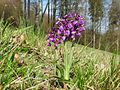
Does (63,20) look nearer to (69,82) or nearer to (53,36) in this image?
(53,36)

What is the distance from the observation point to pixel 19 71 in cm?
197

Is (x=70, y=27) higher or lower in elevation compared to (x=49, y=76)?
higher

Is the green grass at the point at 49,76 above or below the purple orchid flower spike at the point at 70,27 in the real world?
below

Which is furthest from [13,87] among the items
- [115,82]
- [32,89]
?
[115,82]

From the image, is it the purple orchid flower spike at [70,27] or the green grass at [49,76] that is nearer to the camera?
the green grass at [49,76]

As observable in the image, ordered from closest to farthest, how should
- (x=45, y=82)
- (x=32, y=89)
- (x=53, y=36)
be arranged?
(x=32, y=89), (x=45, y=82), (x=53, y=36)

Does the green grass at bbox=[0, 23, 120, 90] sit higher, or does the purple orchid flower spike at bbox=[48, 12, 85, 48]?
the purple orchid flower spike at bbox=[48, 12, 85, 48]

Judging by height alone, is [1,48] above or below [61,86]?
above

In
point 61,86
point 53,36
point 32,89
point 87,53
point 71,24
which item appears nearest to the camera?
point 32,89

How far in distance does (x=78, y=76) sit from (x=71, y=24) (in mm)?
444

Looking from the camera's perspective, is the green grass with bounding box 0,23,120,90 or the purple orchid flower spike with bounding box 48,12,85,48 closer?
the green grass with bounding box 0,23,120,90

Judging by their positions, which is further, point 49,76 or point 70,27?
point 70,27

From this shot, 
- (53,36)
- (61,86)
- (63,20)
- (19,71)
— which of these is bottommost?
(61,86)

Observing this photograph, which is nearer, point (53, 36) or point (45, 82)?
point (45, 82)
